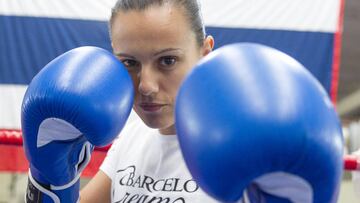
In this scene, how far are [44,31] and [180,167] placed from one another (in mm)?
1216

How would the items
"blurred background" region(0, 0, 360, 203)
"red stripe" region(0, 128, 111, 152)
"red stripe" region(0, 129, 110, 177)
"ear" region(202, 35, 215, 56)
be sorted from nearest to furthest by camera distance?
"ear" region(202, 35, 215, 56)
"red stripe" region(0, 128, 111, 152)
"red stripe" region(0, 129, 110, 177)
"blurred background" region(0, 0, 360, 203)

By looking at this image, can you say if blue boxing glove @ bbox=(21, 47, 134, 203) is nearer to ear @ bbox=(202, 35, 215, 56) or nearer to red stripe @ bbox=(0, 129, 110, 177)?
ear @ bbox=(202, 35, 215, 56)

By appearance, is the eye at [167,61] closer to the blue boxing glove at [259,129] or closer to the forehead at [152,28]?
the forehead at [152,28]

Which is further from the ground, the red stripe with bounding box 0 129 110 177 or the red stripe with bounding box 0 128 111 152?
the red stripe with bounding box 0 128 111 152

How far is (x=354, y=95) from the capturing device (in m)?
5.26

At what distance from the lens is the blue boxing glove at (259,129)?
0.46 metres

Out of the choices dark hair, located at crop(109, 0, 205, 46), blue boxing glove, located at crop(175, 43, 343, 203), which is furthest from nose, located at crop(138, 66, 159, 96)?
blue boxing glove, located at crop(175, 43, 343, 203)

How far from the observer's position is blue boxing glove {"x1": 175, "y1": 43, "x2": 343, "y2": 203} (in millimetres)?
463

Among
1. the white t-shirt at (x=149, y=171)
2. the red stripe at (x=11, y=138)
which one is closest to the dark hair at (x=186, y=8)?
the white t-shirt at (x=149, y=171)

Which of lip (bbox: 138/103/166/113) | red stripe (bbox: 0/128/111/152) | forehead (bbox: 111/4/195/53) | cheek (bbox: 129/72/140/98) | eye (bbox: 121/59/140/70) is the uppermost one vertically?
forehead (bbox: 111/4/195/53)

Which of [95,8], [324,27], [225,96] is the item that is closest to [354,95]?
[324,27]

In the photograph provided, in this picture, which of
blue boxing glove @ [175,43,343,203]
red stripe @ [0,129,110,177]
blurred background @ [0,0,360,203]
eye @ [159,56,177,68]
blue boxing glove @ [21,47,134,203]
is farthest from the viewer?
blurred background @ [0,0,360,203]

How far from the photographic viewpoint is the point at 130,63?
31.6 inches

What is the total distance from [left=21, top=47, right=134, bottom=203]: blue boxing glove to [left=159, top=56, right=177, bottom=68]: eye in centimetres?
7
